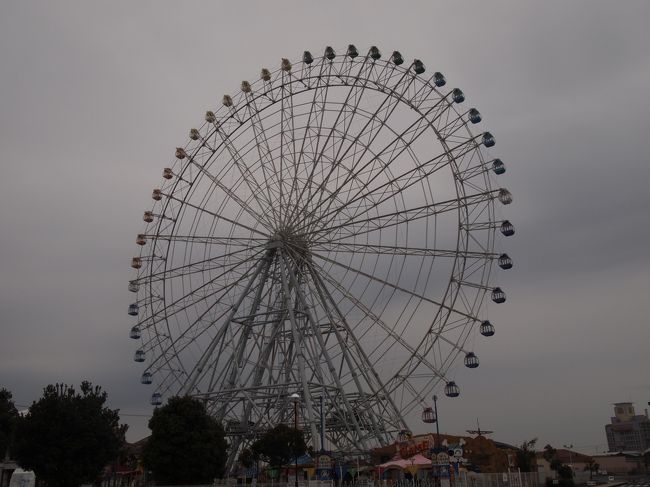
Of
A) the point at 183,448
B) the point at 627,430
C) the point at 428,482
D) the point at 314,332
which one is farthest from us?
the point at 627,430

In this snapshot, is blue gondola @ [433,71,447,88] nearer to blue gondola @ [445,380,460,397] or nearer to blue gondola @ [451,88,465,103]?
blue gondola @ [451,88,465,103]

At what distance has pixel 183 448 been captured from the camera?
3275 cm

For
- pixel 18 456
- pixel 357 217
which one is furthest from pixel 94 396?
pixel 357 217

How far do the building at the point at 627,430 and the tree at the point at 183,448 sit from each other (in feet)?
505

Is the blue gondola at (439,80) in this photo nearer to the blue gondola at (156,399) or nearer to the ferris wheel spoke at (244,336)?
the ferris wheel spoke at (244,336)

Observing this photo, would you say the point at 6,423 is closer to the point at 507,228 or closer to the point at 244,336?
the point at 244,336

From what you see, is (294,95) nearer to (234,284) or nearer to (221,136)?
(221,136)

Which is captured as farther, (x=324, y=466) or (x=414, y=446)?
(x=414, y=446)

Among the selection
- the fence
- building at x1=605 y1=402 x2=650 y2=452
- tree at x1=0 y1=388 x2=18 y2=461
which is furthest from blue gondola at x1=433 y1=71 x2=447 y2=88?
building at x1=605 y1=402 x2=650 y2=452

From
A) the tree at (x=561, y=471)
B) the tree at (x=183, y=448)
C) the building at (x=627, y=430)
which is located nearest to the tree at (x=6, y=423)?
the tree at (x=183, y=448)

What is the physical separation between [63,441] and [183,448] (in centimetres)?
899

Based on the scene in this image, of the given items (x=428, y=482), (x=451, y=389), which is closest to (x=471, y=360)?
(x=451, y=389)

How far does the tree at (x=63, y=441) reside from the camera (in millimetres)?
36906

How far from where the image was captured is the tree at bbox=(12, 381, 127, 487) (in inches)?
1453
